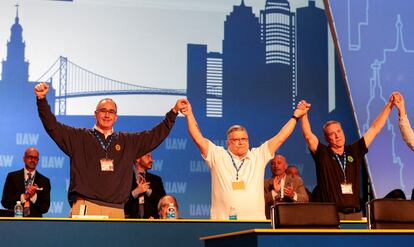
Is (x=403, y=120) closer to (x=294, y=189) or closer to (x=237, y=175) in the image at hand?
(x=294, y=189)

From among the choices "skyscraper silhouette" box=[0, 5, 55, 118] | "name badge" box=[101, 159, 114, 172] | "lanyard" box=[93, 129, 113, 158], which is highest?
"skyscraper silhouette" box=[0, 5, 55, 118]

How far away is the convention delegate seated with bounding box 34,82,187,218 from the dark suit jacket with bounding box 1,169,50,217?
4.49ft

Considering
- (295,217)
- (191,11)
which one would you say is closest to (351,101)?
(191,11)

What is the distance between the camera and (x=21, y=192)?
673 centimetres

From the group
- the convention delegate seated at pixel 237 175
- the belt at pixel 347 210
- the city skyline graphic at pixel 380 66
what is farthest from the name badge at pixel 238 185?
the city skyline graphic at pixel 380 66

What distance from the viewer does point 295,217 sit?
13.0 ft

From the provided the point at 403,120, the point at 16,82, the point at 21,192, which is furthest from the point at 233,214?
the point at 16,82

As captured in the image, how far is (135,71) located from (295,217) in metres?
4.56

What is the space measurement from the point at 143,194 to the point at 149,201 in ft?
0.28

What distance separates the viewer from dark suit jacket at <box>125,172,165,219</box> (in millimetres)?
6258

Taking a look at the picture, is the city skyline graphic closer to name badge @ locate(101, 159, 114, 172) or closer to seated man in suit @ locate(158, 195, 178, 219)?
seated man in suit @ locate(158, 195, 178, 219)

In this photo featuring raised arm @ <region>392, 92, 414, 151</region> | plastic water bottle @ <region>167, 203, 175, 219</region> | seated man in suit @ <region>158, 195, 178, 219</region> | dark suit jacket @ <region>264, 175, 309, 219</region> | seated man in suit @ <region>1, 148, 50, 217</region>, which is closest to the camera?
plastic water bottle @ <region>167, 203, 175, 219</region>

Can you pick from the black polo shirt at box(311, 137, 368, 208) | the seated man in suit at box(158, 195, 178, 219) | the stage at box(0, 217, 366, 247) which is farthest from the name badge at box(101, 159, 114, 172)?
the black polo shirt at box(311, 137, 368, 208)

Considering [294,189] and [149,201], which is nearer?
[149,201]
